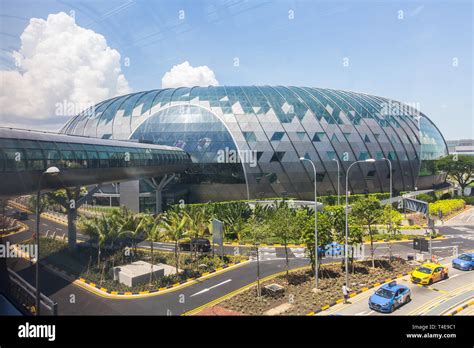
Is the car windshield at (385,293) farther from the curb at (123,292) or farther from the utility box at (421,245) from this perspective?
the utility box at (421,245)

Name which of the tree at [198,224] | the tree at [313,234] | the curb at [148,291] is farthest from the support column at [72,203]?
the tree at [313,234]

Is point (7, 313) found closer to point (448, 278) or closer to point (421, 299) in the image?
point (421, 299)

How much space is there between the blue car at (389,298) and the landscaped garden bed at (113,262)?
390 inches

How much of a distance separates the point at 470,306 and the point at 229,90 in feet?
115

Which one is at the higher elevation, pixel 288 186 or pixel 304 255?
pixel 288 186

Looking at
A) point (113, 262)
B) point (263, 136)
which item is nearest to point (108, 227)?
point (113, 262)

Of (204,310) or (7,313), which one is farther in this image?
(204,310)

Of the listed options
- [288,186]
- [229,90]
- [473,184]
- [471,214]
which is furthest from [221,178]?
[473,184]

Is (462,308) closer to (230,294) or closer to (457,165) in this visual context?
(230,294)

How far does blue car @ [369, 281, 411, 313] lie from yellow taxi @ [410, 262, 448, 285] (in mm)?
2808

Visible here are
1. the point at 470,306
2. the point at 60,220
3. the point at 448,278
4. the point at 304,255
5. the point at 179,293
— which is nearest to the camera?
the point at 470,306

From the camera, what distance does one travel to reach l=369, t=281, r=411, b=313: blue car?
43.6 ft

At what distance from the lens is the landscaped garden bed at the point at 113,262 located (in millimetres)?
17031

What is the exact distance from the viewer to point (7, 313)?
30.2 ft
